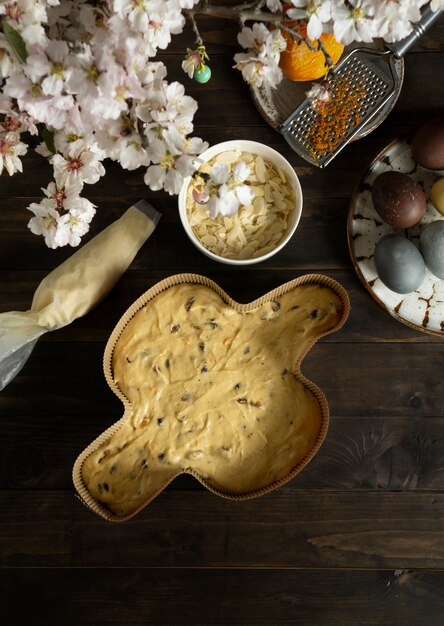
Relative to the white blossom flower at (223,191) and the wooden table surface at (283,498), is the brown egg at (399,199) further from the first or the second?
the white blossom flower at (223,191)

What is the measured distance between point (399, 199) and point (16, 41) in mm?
567

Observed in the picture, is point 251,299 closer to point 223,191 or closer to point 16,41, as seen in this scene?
point 223,191

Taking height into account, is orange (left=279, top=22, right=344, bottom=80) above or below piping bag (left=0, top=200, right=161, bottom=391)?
above

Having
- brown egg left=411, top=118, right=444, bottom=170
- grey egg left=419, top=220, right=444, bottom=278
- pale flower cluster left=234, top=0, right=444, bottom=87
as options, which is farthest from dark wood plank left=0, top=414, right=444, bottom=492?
pale flower cluster left=234, top=0, right=444, bottom=87

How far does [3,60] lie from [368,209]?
0.62m

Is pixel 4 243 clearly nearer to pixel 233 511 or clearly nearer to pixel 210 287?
pixel 210 287

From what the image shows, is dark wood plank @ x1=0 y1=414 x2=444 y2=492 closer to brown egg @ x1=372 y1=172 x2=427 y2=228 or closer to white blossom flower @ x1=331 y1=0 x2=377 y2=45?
brown egg @ x1=372 y1=172 x2=427 y2=228

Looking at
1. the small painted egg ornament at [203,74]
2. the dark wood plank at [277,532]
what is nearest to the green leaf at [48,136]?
the small painted egg ornament at [203,74]

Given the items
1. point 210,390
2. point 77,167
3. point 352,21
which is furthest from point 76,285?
point 352,21

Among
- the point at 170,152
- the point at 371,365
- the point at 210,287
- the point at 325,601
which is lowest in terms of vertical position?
the point at 325,601

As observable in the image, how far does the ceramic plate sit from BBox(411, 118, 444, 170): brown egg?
0.21 ft

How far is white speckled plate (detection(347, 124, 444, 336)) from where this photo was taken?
92cm

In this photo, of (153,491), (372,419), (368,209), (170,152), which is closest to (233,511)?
(153,491)

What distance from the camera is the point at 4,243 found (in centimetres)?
99
